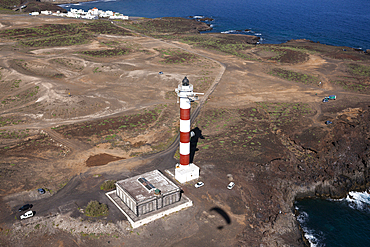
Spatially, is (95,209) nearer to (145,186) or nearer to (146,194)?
(146,194)

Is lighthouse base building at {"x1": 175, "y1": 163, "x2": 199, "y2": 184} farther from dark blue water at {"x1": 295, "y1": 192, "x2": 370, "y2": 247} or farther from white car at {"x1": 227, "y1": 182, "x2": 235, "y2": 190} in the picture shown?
dark blue water at {"x1": 295, "y1": 192, "x2": 370, "y2": 247}

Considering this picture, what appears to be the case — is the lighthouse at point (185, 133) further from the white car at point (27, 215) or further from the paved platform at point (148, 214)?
the white car at point (27, 215)

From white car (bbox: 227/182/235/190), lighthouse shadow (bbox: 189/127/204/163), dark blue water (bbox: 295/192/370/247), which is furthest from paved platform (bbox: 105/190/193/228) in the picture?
dark blue water (bbox: 295/192/370/247)

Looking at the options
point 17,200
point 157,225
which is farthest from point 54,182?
point 157,225

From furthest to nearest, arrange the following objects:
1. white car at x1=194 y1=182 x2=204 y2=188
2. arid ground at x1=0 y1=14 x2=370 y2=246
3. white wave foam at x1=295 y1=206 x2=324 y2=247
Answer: white car at x1=194 y1=182 x2=204 y2=188
white wave foam at x1=295 y1=206 x2=324 y2=247
arid ground at x1=0 y1=14 x2=370 y2=246

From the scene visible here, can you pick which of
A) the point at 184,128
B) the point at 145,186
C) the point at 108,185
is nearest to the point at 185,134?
the point at 184,128

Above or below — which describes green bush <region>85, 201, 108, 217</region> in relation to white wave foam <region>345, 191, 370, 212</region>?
above

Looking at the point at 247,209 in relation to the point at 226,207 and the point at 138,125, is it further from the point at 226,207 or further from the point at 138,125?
the point at 138,125
